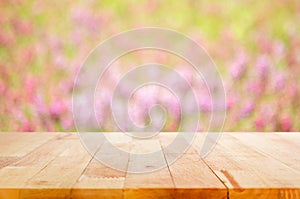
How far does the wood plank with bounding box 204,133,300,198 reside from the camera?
0.91 meters

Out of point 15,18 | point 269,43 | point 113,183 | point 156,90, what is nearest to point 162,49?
point 156,90

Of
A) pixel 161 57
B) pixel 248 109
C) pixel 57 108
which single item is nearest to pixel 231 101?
pixel 248 109

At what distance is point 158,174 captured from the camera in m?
1.04

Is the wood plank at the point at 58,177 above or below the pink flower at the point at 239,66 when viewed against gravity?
below

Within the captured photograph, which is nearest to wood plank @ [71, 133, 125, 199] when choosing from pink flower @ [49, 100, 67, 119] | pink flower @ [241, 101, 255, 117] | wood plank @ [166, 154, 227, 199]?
wood plank @ [166, 154, 227, 199]

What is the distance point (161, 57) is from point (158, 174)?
4.33ft

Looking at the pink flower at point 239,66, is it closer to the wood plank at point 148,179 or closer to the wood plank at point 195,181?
the wood plank at point 148,179

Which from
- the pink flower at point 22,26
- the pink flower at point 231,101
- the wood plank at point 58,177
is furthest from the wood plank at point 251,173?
the pink flower at point 22,26

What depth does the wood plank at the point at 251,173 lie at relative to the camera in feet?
3.00

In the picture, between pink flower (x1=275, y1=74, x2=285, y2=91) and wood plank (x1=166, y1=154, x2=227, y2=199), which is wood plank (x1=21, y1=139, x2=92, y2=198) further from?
pink flower (x1=275, y1=74, x2=285, y2=91)

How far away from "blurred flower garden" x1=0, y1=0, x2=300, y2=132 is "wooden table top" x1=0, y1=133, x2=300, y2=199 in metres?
0.77

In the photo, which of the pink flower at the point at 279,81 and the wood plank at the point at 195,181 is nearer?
the wood plank at the point at 195,181

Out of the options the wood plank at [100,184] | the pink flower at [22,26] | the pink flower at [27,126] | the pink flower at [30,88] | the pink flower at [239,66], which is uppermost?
the pink flower at [22,26]

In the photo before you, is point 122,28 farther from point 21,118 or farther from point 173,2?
point 21,118
